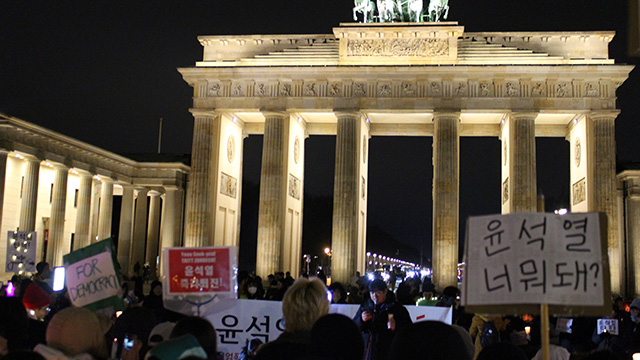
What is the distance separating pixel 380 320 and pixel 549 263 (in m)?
5.00

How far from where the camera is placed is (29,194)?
4150 cm

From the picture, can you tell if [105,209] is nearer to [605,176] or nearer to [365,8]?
[365,8]

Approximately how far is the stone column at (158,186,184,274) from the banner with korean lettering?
152 feet

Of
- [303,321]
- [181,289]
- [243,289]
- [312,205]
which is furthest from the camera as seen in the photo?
[312,205]

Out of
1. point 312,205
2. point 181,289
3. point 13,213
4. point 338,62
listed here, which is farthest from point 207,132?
point 312,205

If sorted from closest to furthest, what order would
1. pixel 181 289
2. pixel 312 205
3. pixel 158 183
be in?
pixel 181 289, pixel 158 183, pixel 312 205

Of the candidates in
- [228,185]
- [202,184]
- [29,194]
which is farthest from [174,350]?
[228,185]

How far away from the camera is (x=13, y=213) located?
158 ft

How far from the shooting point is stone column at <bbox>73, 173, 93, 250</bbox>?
160ft

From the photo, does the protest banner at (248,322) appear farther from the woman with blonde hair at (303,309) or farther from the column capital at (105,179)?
the column capital at (105,179)

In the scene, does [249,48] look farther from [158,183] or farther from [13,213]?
[13,213]

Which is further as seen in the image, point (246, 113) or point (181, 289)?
point (246, 113)

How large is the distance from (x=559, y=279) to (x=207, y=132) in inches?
1642

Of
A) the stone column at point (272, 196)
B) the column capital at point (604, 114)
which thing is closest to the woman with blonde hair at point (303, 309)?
the stone column at point (272, 196)
